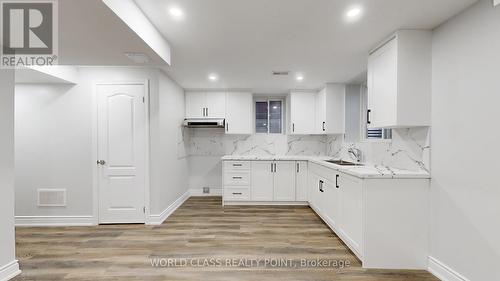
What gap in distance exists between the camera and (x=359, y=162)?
3775 mm

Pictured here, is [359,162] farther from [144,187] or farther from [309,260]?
[144,187]

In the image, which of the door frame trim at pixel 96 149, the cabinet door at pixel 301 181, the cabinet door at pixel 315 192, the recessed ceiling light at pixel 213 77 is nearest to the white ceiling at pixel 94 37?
the door frame trim at pixel 96 149

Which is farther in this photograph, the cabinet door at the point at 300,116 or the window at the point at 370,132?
the cabinet door at the point at 300,116

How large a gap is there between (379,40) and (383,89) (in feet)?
1.78

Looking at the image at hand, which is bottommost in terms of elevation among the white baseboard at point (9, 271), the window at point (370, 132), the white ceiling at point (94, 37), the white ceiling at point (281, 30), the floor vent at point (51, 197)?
the white baseboard at point (9, 271)

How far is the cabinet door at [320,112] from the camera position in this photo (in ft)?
15.1

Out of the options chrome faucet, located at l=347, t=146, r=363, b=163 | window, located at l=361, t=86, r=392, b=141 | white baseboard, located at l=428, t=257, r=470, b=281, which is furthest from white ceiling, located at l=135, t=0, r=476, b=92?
white baseboard, located at l=428, t=257, r=470, b=281

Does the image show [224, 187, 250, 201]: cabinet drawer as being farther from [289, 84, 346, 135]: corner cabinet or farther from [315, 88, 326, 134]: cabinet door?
[315, 88, 326, 134]: cabinet door

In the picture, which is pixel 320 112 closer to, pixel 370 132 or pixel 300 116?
pixel 300 116

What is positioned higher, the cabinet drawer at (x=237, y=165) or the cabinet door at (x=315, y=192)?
the cabinet drawer at (x=237, y=165)

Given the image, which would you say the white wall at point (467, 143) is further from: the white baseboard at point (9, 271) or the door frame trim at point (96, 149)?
the white baseboard at point (9, 271)

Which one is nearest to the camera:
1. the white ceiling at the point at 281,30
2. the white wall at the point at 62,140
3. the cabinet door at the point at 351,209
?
the white ceiling at the point at 281,30

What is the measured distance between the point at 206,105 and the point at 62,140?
2.56 meters

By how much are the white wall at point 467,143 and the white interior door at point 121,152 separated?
146 inches
